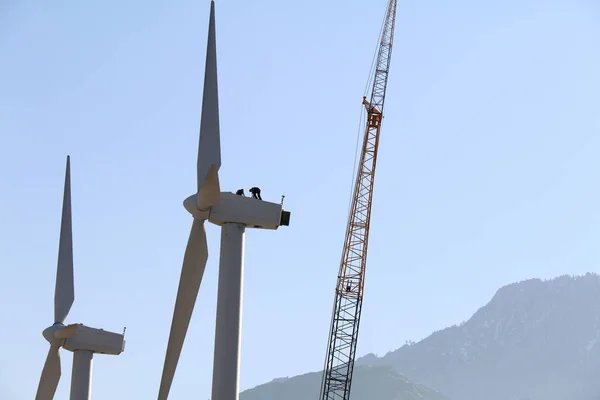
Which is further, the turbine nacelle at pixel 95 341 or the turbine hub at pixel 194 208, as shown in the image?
the turbine nacelle at pixel 95 341

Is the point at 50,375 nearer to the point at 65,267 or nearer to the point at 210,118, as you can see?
the point at 65,267

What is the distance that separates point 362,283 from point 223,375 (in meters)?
83.9

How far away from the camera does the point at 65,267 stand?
57531 millimetres

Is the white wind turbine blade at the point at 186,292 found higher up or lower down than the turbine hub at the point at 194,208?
lower down

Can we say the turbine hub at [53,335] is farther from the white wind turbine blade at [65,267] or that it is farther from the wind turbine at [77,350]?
the white wind turbine blade at [65,267]

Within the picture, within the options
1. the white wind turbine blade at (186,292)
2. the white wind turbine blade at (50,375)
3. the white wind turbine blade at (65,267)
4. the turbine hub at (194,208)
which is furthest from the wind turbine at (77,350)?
the turbine hub at (194,208)

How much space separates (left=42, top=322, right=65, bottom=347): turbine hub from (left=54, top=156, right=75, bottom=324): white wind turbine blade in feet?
5.45

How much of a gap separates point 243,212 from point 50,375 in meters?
21.1

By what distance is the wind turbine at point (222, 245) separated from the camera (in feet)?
116

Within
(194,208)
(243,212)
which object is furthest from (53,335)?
(243,212)

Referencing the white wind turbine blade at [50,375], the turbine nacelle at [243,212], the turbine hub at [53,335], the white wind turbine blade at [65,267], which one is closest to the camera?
the turbine nacelle at [243,212]

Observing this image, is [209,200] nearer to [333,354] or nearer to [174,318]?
[174,318]

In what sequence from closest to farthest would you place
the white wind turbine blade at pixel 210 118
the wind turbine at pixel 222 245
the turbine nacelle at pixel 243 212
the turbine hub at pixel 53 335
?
the wind turbine at pixel 222 245, the turbine nacelle at pixel 243 212, the white wind turbine blade at pixel 210 118, the turbine hub at pixel 53 335

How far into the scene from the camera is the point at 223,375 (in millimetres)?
35000
